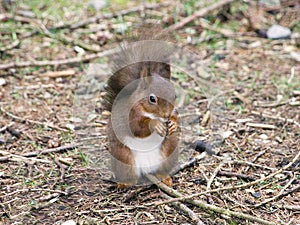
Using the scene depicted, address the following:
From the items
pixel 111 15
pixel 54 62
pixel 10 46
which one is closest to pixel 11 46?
pixel 10 46

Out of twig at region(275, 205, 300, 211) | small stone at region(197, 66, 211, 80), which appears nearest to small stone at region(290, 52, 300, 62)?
small stone at region(197, 66, 211, 80)

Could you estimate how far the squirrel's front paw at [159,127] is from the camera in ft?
7.29

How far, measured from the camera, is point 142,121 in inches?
87.9

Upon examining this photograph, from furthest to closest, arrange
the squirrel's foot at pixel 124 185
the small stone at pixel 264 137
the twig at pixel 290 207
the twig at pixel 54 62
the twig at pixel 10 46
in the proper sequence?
the twig at pixel 10 46
the twig at pixel 54 62
the small stone at pixel 264 137
the squirrel's foot at pixel 124 185
the twig at pixel 290 207

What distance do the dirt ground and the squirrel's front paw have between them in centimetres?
26

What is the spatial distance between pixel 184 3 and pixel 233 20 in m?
0.37

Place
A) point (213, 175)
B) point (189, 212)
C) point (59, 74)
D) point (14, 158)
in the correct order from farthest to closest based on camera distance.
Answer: point (59, 74)
point (14, 158)
point (213, 175)
point (189, 212)

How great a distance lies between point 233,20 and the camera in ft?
12.9

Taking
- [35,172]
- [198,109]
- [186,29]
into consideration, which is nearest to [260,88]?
[198,109]

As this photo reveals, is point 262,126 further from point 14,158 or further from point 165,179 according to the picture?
point 14,158

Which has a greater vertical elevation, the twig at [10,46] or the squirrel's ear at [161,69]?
the squirrel's ear at [161,69]

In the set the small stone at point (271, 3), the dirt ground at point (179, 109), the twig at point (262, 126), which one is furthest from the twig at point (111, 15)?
the twig at point (262, 126)

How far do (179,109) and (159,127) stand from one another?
769 millimetres

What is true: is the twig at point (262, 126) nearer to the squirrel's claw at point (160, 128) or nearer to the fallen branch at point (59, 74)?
the squirrel's claw at point (160, 128)
